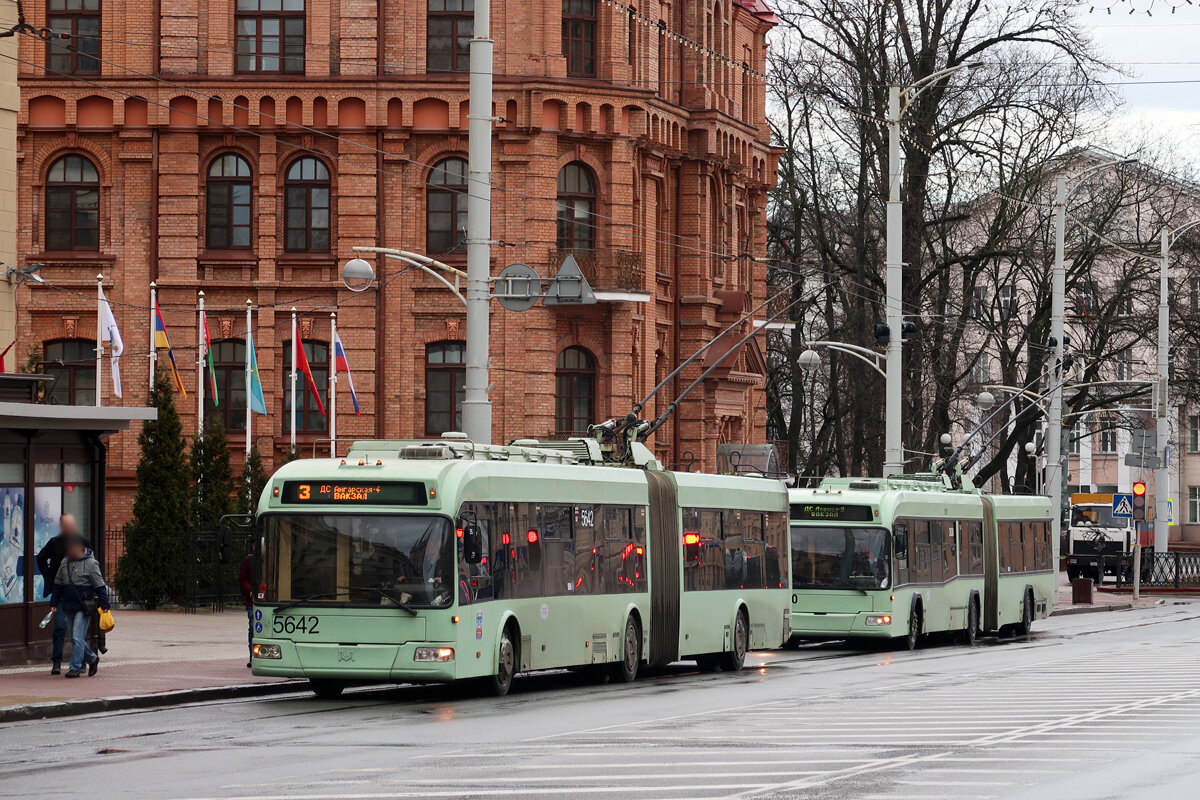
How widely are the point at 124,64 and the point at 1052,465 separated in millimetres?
24022

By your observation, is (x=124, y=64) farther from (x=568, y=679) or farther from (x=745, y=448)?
(x=568, y=679)

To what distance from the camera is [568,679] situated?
84.3 ft

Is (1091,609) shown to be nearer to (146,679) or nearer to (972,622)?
(972,622)

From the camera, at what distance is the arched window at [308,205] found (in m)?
46.7

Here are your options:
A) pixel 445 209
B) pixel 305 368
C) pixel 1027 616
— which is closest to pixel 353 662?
pixel 1027 616

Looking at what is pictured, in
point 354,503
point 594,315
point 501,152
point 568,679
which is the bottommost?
point 568,679

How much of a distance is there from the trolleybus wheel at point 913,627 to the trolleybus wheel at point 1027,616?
6.81 m

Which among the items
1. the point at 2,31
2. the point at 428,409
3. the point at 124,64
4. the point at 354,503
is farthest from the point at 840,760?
the point at 124,64

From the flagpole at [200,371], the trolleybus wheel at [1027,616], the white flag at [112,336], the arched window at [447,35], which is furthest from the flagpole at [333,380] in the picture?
the trolleybus wheel at [1027,616]

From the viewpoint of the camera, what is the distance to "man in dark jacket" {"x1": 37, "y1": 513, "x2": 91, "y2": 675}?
22.9 meters

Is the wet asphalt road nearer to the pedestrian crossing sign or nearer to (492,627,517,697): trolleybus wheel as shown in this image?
(492,627,517,697): trolleybus wheel

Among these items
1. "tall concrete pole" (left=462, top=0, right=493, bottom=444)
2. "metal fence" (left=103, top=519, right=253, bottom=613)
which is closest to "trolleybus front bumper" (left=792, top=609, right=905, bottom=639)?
"tall concrete pole" (left=462, top=0, right=493, bottom=444)

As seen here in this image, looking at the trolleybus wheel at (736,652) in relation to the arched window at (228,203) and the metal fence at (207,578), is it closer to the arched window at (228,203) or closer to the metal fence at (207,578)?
the metal fence at (207,578)

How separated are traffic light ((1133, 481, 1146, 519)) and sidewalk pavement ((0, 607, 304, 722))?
28321 mm
